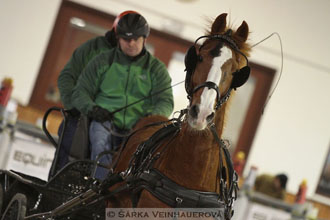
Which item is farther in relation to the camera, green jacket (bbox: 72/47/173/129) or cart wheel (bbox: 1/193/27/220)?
green jacket (bbox: 72/47/173/129)

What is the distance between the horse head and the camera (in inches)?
100

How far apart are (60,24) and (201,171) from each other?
25.1 feet

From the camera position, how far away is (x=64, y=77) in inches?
169

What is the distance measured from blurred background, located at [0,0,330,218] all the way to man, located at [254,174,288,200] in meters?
1.05

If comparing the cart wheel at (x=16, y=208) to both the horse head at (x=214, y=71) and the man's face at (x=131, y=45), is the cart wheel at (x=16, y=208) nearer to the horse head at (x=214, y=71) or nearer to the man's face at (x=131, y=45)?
the man's face at (x=131, y=45)

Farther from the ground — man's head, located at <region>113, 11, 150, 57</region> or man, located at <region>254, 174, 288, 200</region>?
man's head, located at <region>113, 11, 150, 57</region>

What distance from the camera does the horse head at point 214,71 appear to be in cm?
254

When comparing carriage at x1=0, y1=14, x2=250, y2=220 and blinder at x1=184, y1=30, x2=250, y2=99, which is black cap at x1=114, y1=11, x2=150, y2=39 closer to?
carriage at x1=0, y1=14, x2=250, y2=220

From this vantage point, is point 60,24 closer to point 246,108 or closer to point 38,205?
point 246,108

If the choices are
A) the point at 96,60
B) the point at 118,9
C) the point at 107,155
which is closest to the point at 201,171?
the point at 107,155

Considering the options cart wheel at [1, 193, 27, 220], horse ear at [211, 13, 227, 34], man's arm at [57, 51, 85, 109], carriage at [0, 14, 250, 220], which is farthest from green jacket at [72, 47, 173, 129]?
horse ear at [211, 13, 227, 34]

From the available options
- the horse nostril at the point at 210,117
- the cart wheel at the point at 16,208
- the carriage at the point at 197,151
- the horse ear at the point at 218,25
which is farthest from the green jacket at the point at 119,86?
the horse nostril at the point at 210,117

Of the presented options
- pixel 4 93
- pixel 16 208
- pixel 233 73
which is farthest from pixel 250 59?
pixel 233 73

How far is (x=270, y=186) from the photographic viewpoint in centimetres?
884
